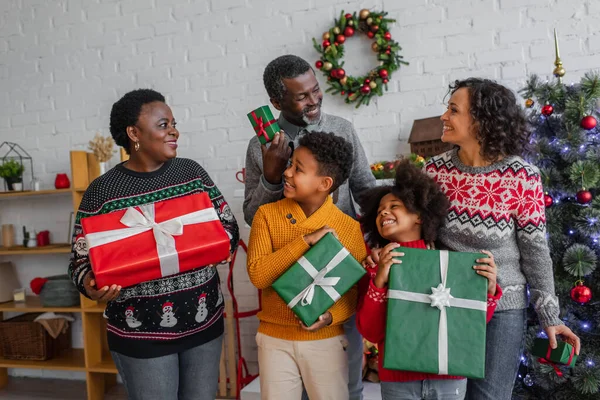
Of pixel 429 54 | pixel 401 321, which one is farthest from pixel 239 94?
pixel 401 321

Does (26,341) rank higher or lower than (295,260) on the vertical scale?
lower

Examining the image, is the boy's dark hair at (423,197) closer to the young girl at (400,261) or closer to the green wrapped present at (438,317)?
the young girl at (400,261)

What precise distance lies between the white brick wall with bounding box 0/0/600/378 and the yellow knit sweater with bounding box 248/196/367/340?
147cm

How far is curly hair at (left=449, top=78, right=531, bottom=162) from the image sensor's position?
1448mm

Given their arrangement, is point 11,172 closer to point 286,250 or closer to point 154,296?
point 154,296

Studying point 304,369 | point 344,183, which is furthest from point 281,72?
point 304,369

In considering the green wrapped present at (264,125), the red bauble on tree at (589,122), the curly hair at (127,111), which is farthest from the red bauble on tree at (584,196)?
the curly hair at (127,111)

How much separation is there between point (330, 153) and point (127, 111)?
0.65 meters

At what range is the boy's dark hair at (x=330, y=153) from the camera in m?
1.54

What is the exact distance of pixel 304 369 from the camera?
1.52m

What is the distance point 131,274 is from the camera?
1410 millimetres

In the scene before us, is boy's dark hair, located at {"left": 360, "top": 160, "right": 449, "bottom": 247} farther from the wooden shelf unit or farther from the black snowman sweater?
the wooden shelf unit

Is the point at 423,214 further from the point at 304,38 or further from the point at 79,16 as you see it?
the point at 79,16

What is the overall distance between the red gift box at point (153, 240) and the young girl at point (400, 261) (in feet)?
1.48
